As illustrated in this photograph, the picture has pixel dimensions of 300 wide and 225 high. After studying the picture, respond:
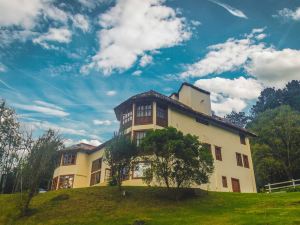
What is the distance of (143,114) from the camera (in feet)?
122

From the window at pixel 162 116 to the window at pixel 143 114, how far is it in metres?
0.99

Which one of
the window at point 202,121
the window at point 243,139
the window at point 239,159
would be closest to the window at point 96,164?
the window at point 202,121

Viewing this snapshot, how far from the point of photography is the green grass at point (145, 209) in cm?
2102

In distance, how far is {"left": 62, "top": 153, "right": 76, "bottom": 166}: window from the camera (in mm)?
48875

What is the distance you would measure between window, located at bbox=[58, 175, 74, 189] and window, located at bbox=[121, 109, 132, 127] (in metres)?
14.8

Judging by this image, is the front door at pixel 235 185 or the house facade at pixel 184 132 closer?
the house facade at pixel 184 132

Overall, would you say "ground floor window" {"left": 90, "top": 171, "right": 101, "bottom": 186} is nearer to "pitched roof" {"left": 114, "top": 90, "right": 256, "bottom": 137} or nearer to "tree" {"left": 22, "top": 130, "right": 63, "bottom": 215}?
"pitched roof" {"left": 114, "top": 90, "right": 256, "bottom": 137}

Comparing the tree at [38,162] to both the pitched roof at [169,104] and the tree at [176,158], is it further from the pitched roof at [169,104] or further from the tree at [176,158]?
the pitched roof at [169,104]

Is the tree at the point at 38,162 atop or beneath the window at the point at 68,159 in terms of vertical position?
beneath

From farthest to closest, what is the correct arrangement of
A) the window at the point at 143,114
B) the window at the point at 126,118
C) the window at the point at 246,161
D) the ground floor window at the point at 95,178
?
1. the window at the point at 246,161
2. the ground floor window at the point at 95,178
3. the window at the point at 126,118
4. the window at the point at 143,114

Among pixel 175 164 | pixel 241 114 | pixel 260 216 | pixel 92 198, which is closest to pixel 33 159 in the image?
pixel 92 198

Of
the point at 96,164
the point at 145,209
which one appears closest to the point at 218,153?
the point at 96,164

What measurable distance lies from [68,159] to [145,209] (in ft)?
89.1

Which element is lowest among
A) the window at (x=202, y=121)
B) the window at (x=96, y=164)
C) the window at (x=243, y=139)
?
the window at (x=96, y=164)
